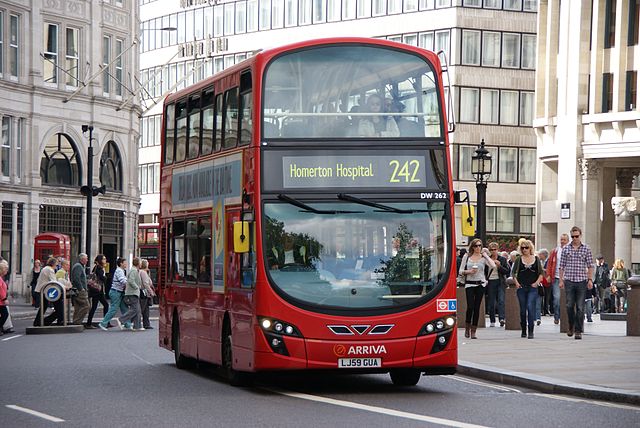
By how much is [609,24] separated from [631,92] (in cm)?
281

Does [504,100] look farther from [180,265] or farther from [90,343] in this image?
[180,265]

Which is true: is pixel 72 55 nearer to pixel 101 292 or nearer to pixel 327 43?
pixel 101 292

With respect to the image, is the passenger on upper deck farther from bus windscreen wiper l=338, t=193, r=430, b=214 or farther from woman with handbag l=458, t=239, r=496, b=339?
woman with handbag l=458, t=239, r=496, b=339

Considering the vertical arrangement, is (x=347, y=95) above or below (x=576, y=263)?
above

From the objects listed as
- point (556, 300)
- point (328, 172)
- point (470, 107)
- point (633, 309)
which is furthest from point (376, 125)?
point (470, 107)

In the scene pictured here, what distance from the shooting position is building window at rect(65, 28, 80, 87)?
63906 millimetres

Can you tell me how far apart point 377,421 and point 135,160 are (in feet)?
183

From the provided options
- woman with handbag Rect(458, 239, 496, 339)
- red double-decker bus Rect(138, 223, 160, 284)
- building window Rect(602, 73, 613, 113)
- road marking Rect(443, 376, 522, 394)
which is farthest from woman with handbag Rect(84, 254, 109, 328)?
red double-decker bus Rect(138, 223, 160, 284)

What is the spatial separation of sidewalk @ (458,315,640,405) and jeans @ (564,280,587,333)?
0.30m

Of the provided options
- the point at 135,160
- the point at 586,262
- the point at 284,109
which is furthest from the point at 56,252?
the point at 284,109

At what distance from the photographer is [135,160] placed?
227ft

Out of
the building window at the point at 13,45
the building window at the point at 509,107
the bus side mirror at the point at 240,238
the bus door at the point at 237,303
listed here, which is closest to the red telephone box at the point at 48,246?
the building window at the point at 13,45

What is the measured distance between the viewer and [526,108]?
81438 millimetres

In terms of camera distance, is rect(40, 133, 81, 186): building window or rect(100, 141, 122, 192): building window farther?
rect(100, 141, 122, 192): building window
